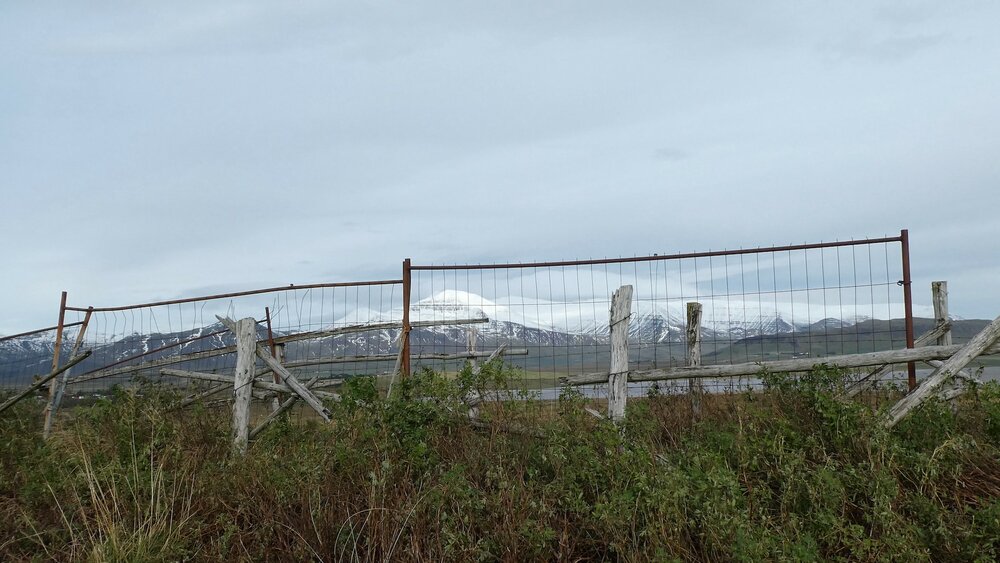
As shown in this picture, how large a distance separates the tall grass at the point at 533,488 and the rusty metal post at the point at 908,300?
0.75 m

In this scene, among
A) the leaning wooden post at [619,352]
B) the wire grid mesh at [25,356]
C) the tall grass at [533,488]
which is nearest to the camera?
the tall grass at [533,488]

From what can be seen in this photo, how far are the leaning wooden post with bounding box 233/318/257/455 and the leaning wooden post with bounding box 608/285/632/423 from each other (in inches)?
159

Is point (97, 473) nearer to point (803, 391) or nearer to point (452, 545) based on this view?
point (452, 545)

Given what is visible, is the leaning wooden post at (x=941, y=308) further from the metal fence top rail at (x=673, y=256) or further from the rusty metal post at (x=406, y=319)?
the rusty metal post at (x=406, y=319)

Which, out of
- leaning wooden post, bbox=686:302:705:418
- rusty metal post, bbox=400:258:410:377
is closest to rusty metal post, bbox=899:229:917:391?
leaning wooden post, bbox=686:302:705:418

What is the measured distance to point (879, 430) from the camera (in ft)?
17.9

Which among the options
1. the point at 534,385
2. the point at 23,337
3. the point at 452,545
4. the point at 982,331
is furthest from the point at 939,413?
the point at 23,337

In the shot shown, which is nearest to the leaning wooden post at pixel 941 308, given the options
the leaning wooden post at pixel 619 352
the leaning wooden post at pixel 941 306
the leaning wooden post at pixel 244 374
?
the leaning wooden post at pixel 941 306

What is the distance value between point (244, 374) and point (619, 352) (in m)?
4.23

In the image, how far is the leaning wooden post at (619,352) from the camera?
22.6ft

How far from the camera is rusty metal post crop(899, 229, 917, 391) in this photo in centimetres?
745

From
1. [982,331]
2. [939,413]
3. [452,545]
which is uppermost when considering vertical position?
[982,331]

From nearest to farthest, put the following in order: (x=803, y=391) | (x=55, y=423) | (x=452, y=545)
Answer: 1. (x=452, y=545)
2. (x=803, y=391)
3. (x=55, y=423)

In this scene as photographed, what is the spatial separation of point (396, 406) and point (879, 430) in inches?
Answer: 153
